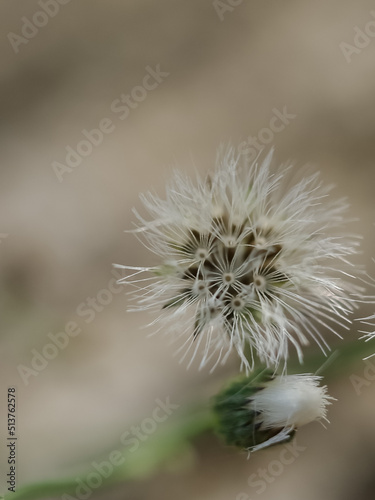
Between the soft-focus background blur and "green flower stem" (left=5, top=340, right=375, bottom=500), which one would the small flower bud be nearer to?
"green flower stem" (left=5, top=340, right=375, bottom=500)

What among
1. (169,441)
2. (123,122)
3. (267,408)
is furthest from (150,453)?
(123,122)

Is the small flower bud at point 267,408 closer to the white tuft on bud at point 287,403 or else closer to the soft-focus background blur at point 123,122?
the white tuft on bud at point 287,403

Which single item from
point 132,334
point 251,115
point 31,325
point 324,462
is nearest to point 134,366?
→ point 132,334

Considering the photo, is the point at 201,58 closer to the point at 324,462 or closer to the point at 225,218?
the point at 225,218

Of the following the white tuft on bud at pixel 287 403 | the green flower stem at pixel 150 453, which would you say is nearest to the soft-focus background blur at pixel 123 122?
the green flower stem at pixel 150 453

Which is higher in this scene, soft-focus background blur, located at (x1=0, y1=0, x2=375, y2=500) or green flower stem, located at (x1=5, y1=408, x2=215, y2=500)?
soft-focus background blur, located at (x1=0, y1=0, x2=375, y2=500)

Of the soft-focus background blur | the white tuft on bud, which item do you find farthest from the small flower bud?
the soft-focus background blur

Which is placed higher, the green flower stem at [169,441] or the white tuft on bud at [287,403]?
the green flower stem at [169,441]
